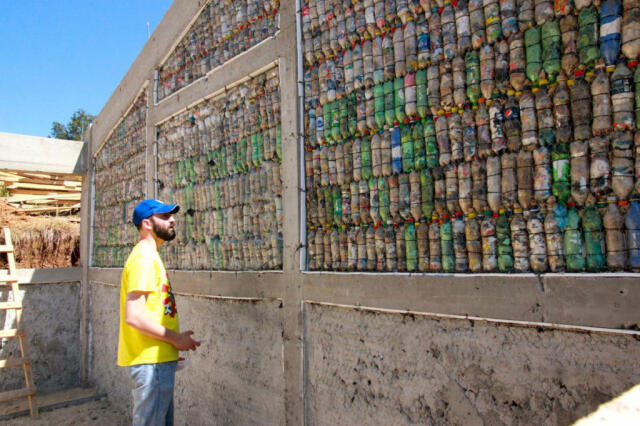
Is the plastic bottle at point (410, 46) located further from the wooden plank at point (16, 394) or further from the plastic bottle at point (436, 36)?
the wooden plank at point (16, 394)

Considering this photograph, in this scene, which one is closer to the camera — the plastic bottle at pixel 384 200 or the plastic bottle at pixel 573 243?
the plastic bottle at pixel 573 243

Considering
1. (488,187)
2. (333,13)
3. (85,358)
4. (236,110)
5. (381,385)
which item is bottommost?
(85,358)

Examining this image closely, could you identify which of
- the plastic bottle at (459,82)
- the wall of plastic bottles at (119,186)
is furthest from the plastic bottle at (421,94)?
the wall of plastic bottles at (119,186)

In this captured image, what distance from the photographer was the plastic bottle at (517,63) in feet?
9.81

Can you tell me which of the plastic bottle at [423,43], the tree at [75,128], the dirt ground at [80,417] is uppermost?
the tree at [75,128]

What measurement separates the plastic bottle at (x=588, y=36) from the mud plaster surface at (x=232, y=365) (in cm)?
318

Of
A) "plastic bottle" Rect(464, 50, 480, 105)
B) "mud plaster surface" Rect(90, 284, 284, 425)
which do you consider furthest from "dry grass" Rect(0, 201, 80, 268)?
"plastic bottle" Rect(464, 50, 480, 105)

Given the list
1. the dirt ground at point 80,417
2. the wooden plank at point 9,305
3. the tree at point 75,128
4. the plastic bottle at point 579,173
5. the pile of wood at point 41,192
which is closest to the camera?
the plastic bottle at point 579,173

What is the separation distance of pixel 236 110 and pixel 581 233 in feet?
12.6

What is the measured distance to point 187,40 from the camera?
6598mm

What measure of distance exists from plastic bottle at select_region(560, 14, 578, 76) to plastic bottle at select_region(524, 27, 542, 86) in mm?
137

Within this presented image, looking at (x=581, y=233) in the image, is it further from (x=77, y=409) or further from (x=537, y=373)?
(x=77, y=409)

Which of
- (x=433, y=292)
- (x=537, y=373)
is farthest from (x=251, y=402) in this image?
(x=537, y=373)

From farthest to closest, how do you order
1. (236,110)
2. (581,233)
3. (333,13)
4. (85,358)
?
(85,358) < (236,110) < (333,13) < (581,233)
